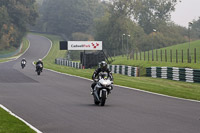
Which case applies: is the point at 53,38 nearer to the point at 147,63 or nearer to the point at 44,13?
the point at 44,13

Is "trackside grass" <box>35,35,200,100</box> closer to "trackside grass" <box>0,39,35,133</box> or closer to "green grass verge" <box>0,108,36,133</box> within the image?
"trackside grass" <box>0,39,35,133</box>

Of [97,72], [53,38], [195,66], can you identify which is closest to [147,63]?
[195,66]

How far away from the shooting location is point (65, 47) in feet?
219

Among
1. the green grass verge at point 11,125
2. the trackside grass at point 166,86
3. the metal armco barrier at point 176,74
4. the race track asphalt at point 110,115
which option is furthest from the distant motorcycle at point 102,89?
the metal armco barrier at point 176,74

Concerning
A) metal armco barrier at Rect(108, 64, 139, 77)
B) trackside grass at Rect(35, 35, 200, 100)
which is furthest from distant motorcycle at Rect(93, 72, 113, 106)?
metal armco barrier at Rect(108, 64, 139, 77)

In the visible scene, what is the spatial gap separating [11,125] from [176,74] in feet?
73.8

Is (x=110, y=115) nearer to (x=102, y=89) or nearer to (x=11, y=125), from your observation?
(x=102, y=89)

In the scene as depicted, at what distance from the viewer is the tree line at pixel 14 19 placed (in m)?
107

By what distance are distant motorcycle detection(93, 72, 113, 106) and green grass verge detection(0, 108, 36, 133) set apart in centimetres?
371

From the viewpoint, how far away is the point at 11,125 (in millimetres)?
10477

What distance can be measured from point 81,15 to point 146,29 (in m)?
26.8

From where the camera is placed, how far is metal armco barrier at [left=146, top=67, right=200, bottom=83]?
29.2 m

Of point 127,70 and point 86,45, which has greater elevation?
point 86,45

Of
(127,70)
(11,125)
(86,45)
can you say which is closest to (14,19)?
(86,45)
